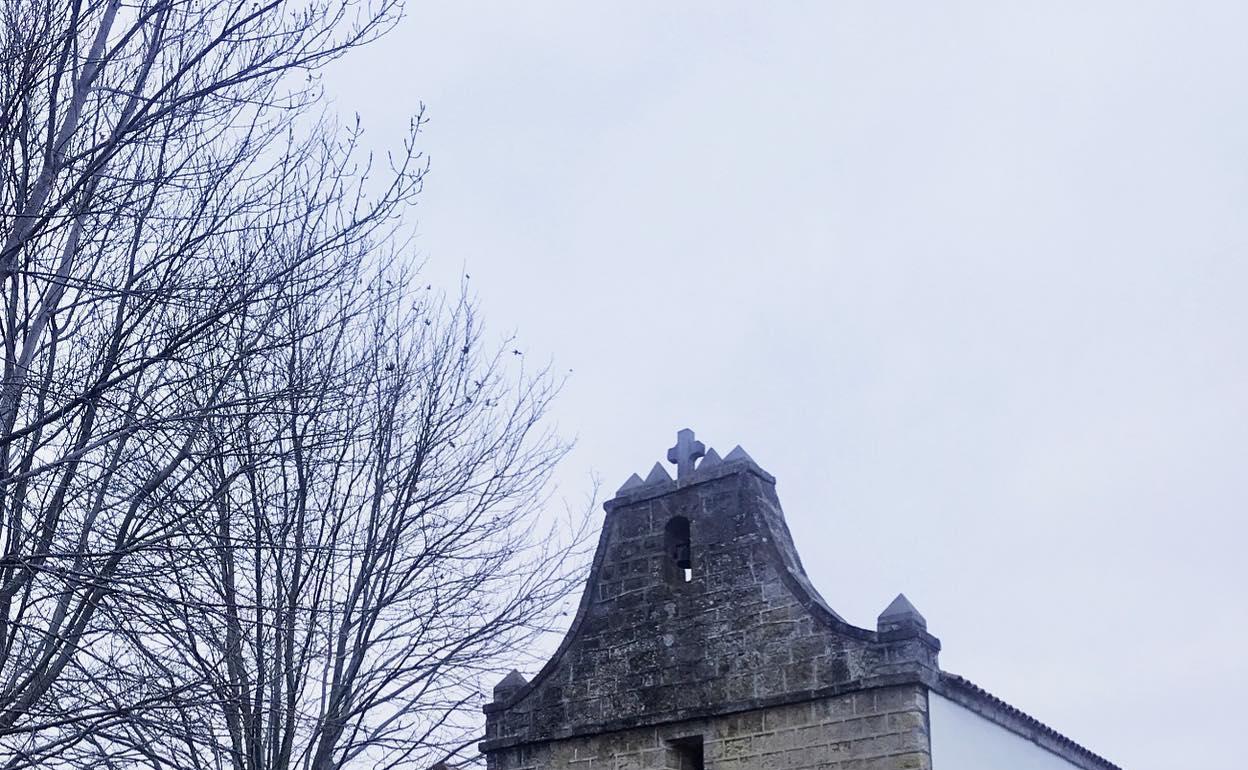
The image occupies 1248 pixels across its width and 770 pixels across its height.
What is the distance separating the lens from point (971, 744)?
12.0 meters

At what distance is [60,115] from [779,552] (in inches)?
285

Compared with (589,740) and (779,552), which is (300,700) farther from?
(779,552)

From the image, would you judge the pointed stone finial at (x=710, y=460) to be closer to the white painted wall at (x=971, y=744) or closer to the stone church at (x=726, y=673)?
the stone church at (x=726, y=673)

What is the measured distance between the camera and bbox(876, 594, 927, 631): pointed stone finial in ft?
37.6

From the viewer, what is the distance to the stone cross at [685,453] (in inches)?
533

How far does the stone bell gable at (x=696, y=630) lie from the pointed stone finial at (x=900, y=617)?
14mm

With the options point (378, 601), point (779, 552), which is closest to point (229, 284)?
point (378, 601)

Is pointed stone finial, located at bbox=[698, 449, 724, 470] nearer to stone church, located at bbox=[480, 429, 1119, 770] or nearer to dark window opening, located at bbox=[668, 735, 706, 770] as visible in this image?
stone church, located at bbox=[480, 429, 1119, 770]

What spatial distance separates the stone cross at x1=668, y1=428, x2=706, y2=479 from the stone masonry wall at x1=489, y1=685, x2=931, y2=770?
95.9 inches

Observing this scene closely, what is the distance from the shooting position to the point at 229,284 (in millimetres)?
7477

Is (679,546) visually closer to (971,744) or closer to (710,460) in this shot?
(710,460)

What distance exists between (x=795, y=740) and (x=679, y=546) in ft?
7.81

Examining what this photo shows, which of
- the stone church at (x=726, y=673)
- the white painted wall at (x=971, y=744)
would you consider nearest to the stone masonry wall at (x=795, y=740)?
the stone church at (x=726, y=673)

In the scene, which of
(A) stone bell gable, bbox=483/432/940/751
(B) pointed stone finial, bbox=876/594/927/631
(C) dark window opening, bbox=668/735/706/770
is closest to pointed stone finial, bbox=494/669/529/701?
(A) stone bell gable, bbox=483/432/940/751
